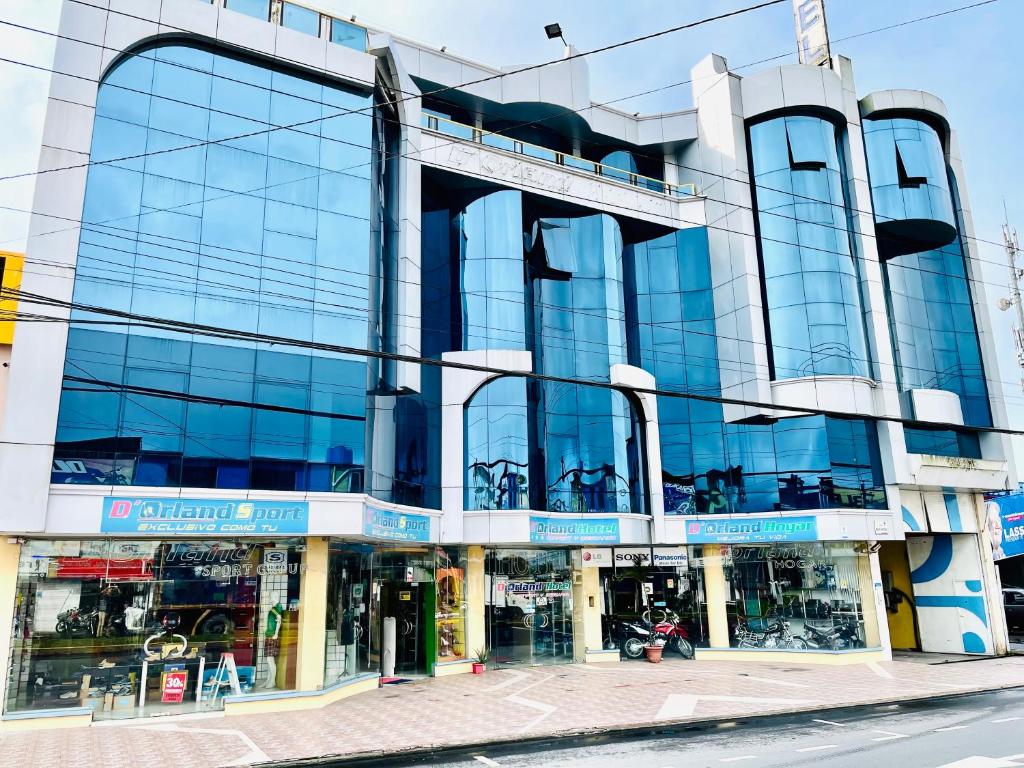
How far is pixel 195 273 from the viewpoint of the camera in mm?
17109

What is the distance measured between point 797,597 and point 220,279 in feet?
68.0

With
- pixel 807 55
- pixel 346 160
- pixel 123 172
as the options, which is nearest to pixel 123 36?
pixel 123 172

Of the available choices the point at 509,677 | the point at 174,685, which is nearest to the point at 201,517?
the point at 174,685

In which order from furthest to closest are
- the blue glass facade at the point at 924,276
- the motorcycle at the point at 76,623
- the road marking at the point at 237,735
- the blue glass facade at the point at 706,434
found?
the blue glass facade at the point at 924,276, the blue glass facade at the point at 706,434, the motorcycle at the point at 76,623, the road marking at the point at 237,735

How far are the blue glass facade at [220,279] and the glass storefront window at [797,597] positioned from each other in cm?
1486

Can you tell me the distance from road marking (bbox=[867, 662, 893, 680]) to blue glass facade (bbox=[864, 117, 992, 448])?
8331mm

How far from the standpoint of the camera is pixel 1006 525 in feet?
82.3

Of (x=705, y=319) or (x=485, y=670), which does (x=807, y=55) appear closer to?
(x=705, y=319)

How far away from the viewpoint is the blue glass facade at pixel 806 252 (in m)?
25.6

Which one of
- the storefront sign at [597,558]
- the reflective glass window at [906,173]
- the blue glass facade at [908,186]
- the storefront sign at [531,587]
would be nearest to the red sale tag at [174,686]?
the storefront sign at [531,587]

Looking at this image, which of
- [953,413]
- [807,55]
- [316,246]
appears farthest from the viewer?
[807,55]

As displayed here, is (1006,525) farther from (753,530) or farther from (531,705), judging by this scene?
(531,705)

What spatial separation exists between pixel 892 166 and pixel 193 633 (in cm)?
2888

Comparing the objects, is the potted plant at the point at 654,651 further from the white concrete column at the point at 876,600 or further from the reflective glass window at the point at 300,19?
the reflective glass window at the point at 300,19
